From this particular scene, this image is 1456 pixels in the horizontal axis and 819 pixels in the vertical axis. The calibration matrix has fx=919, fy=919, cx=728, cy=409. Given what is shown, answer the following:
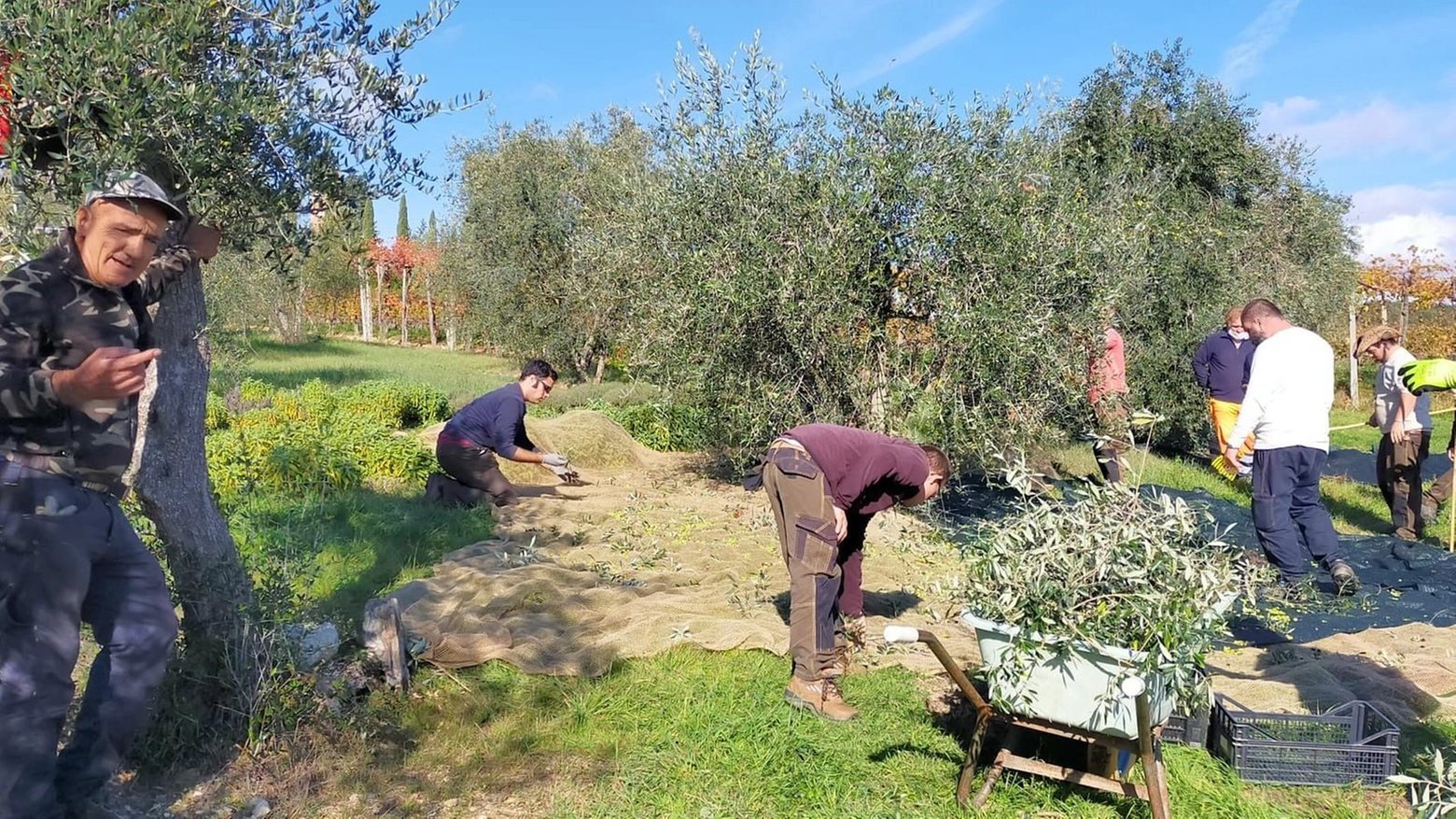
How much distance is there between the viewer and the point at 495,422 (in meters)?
7.71

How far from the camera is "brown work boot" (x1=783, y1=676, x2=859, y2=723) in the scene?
3.90m

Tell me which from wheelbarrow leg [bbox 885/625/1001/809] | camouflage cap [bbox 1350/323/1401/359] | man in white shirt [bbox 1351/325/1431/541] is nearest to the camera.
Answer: wheelbarrow leg [bbox 885/625/1001/809]

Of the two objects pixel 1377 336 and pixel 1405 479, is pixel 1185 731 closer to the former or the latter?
pixel 1377 336

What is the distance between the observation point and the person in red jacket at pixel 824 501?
13.1 feet

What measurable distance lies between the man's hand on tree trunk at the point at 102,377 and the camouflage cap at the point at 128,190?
1.63ft

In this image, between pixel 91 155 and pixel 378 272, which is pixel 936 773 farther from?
pixel 378 272

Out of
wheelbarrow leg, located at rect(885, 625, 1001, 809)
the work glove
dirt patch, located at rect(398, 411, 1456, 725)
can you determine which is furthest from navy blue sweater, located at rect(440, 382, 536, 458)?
the work glove

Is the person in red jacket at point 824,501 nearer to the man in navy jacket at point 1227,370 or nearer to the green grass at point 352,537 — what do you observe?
the green grass at point 352,537

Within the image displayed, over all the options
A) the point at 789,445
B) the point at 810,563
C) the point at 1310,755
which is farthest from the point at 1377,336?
the point at 810,563

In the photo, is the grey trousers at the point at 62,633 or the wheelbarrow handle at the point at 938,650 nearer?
the grey trousers at the point at 62,633

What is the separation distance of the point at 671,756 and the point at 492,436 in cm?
469

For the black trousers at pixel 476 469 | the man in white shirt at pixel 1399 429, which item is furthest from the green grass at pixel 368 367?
the man in white shirt at pixel 1399 429

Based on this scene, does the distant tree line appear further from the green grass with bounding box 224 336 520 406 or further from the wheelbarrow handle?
the green grass with bounding box 224 336 520 406

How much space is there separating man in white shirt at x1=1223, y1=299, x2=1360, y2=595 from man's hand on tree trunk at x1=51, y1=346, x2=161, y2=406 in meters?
5.97
